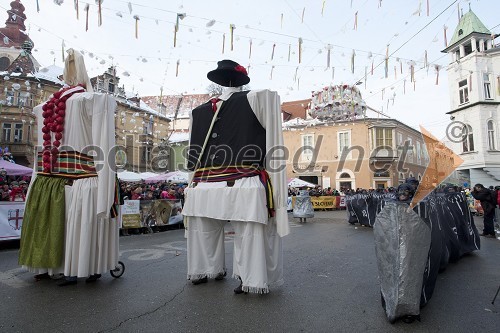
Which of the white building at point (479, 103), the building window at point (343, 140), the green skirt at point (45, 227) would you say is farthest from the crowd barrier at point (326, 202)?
the green skirt at point (45, 227)

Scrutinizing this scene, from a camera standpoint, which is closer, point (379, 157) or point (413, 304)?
point (413, 304)

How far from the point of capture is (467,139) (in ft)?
90.6

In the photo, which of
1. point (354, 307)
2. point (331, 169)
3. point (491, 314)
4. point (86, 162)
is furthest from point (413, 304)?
point (331, 169)

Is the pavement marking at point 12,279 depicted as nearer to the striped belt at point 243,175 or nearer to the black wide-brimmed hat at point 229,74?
the striped belt at point 243,175

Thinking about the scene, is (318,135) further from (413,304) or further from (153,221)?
(413,304)

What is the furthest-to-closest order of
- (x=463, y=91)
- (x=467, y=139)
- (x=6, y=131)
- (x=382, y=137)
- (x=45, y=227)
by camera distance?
(x=382, y=137), (x=6, y=131), (x=463, y=91), (x=467, y=139), (x=45, y=227)

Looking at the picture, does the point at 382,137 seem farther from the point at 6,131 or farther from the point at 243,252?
the point at 6,131

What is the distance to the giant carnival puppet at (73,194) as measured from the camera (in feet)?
11.8

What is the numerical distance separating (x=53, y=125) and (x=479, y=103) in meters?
30.4

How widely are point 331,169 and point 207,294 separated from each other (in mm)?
30516

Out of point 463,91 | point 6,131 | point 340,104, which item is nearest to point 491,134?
point 463,91

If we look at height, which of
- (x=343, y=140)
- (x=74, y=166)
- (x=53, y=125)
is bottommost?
(x=74, y=166)

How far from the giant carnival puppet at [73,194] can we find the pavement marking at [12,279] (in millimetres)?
189

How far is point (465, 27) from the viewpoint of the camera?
27.2 m
